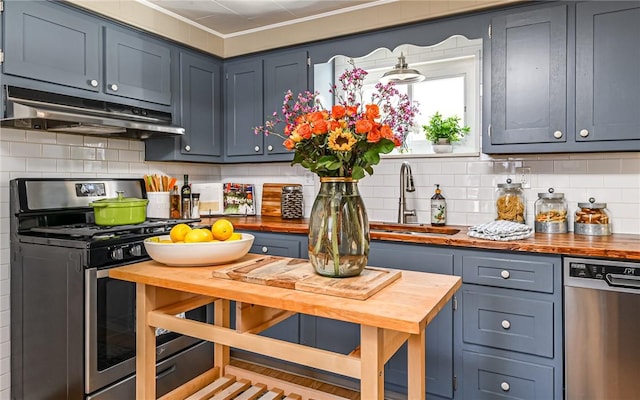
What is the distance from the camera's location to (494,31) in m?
2.41

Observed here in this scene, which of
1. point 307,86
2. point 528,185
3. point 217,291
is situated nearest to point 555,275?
point 528,185

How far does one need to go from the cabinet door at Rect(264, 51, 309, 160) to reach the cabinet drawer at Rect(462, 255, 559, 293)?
5.08 feet

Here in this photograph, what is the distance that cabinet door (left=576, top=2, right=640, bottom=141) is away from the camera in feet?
6.87

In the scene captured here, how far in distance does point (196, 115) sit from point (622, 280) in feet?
9.23

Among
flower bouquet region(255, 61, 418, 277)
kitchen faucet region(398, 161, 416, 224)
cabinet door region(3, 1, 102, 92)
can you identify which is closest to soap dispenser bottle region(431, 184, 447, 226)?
kitchen faucet region(398, 161, 416, 224)

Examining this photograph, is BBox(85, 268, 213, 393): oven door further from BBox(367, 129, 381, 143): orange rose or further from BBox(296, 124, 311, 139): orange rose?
BBox(367, 129, 381, 143): orange rose

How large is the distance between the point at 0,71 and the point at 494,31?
2.61 meters

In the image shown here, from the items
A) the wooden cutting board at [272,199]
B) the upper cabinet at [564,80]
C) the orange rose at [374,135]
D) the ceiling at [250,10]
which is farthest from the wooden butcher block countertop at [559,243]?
the ceiling at [250,10]

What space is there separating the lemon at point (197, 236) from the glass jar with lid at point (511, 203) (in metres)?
1.88

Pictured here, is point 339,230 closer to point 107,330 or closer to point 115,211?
point 107,330

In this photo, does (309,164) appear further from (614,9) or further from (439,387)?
(614,9)

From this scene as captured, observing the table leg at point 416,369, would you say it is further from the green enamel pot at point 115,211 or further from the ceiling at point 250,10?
the ceiling at point 250,10

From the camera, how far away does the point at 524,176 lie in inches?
103

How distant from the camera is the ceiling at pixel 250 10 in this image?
2836 millimetres
